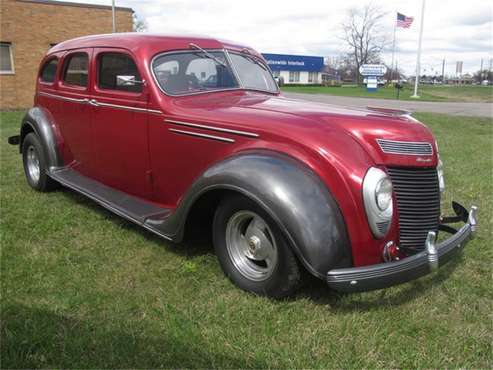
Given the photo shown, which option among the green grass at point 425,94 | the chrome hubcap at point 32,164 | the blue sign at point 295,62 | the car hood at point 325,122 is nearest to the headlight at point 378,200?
the car hood at point 325,122

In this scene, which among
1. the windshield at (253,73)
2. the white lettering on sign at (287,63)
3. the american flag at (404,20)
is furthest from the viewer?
the white lettering on sign at (287,63)

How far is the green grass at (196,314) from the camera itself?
2516 millimetres

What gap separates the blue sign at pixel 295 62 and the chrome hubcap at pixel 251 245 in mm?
55680

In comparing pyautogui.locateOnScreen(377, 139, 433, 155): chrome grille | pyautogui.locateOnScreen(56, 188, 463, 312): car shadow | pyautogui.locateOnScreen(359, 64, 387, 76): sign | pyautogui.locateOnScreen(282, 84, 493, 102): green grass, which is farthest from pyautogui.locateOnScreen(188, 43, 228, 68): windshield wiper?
pyautogui.locateOnScreen(359, 64, 387, 76): sign

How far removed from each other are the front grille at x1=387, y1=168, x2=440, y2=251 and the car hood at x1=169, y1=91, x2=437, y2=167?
0.25 ft

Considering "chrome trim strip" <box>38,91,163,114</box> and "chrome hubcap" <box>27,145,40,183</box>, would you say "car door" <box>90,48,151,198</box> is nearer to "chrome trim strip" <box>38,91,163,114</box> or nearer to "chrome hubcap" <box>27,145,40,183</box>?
"chrome trim strip" <box>38,91,163,114</box>

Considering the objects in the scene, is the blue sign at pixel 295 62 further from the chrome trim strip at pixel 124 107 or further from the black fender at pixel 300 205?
the black fender at pixel 300 205

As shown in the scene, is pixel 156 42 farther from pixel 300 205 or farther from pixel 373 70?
pixel 373 70

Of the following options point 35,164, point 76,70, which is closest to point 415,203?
point 76,70

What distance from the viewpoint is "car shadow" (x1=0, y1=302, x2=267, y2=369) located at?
245 centimetres

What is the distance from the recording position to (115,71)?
169 inches

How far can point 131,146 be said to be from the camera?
407 centimetres

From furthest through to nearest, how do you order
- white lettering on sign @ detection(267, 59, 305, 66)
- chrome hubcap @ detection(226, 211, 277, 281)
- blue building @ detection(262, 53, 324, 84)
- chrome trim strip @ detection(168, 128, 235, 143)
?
blue building @ detection(262, 53, 324, 84) → white lettering on sign @ detection(267, 59, 305, 66) → chrome trim strip @ detection(168, 128, 235, 143) → chrome hubcap @ detection(226, 211, 277, 281)

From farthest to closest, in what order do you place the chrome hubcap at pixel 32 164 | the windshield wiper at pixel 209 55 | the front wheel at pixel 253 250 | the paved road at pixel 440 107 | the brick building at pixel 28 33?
the paved road at pixel 440 107, the brick building at pixel 28 33, the chrome hubcap at pixel 32 164, the windshield wiper at pixel 209 55, the front wheel at pixel 253 250
